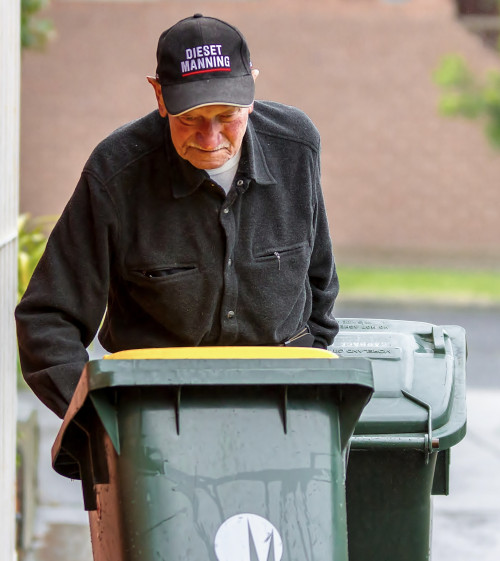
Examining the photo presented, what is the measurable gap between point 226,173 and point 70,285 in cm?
54

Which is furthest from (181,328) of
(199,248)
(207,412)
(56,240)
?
(207,412)

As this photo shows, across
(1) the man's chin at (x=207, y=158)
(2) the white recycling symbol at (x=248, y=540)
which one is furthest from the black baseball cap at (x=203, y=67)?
(2) the white recycling symbol at (x=248, y=540)

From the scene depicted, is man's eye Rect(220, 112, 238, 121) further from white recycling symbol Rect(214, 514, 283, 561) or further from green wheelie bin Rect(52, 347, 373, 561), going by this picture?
white recycling symbol Rect(214, 514, 283, 561)

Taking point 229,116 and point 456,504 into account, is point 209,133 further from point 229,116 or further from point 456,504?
point 456,504

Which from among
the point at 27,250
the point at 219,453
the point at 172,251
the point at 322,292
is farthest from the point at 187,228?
the point at 27,250

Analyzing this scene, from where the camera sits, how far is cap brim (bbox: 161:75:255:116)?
110 inches

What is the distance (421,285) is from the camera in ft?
52.5

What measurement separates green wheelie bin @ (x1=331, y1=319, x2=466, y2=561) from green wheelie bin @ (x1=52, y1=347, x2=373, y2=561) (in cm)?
86

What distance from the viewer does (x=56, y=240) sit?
302 cm

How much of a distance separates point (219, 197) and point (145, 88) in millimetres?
17353

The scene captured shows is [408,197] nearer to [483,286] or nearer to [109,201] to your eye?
[483,286]

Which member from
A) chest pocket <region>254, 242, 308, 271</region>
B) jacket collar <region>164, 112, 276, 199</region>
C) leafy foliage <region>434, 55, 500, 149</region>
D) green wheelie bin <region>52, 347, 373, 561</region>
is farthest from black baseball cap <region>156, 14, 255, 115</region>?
leafy foliage <region>434, 55, 500, 149</region>

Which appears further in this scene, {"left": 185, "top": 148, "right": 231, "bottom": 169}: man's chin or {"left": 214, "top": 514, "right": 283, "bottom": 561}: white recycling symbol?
{"left": 185, "top": 148, "right": 231, "bottom": 169}: man's chin

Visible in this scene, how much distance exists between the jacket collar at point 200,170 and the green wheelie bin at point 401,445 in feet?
2.69
